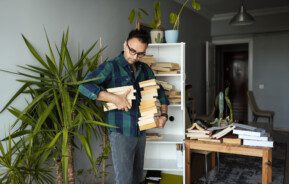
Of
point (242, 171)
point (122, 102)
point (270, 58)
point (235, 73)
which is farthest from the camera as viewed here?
point (235, 73)

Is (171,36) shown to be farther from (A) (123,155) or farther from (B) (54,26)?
(A) (123,155)

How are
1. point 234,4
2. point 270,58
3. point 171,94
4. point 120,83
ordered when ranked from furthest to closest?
point 270,58 < point 234,4 < point 171,94 < point 120,83

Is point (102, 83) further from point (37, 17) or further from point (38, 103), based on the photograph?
point (37, 17)

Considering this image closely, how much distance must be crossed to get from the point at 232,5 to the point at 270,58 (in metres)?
1.87

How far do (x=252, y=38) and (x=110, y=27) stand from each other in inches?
199

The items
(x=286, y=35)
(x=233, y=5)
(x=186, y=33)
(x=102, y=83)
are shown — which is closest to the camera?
(x=102, y=83)

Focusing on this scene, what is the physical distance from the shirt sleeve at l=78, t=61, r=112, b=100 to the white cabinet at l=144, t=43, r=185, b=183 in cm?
117

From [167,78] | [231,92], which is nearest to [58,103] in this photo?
[167,78]

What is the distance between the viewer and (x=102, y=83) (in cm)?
198

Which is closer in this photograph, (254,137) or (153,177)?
(254,137)

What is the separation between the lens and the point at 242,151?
8.85 feet

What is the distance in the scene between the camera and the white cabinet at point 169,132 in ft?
10.0

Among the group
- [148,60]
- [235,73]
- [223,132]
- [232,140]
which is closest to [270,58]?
[235,73]

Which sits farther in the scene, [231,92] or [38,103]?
[231,92]
